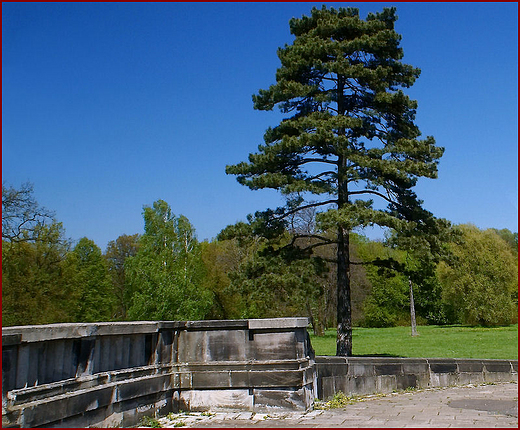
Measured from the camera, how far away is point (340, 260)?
17375 mm

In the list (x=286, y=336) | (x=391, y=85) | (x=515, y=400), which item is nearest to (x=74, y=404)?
(x=286, y=336)

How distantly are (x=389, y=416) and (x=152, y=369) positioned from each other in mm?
3103

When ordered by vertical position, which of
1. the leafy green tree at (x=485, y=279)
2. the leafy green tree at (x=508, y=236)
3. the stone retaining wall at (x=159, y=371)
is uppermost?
the leafy green tree at (x=508, y=236)

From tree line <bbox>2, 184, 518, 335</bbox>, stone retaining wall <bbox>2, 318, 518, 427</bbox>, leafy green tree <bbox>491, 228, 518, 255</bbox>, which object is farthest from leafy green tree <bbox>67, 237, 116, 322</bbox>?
leafy green tree <bbox>491, 228, 518, 255</bbox>

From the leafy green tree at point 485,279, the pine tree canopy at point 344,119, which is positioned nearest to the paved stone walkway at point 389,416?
the pine tree canopy at point 344,119

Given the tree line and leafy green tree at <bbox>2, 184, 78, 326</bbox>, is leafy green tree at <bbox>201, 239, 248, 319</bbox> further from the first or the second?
leafy green tree at <bbox>2, 184, 78, 326</bbox>

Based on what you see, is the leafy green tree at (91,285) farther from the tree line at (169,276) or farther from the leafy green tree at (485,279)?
the leafy green tree at (485,279)

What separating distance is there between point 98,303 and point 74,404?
136 feet

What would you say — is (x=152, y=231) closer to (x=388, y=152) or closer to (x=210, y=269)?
(x=210, y=269)

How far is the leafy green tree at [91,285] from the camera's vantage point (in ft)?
143

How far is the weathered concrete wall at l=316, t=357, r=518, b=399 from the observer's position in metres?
9.06

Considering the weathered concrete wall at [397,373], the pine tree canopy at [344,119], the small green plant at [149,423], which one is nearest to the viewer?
the small green plant at [149,423]

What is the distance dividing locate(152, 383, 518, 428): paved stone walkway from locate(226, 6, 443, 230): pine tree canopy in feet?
23.0

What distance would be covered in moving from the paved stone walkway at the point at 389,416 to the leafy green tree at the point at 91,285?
36.4 m
